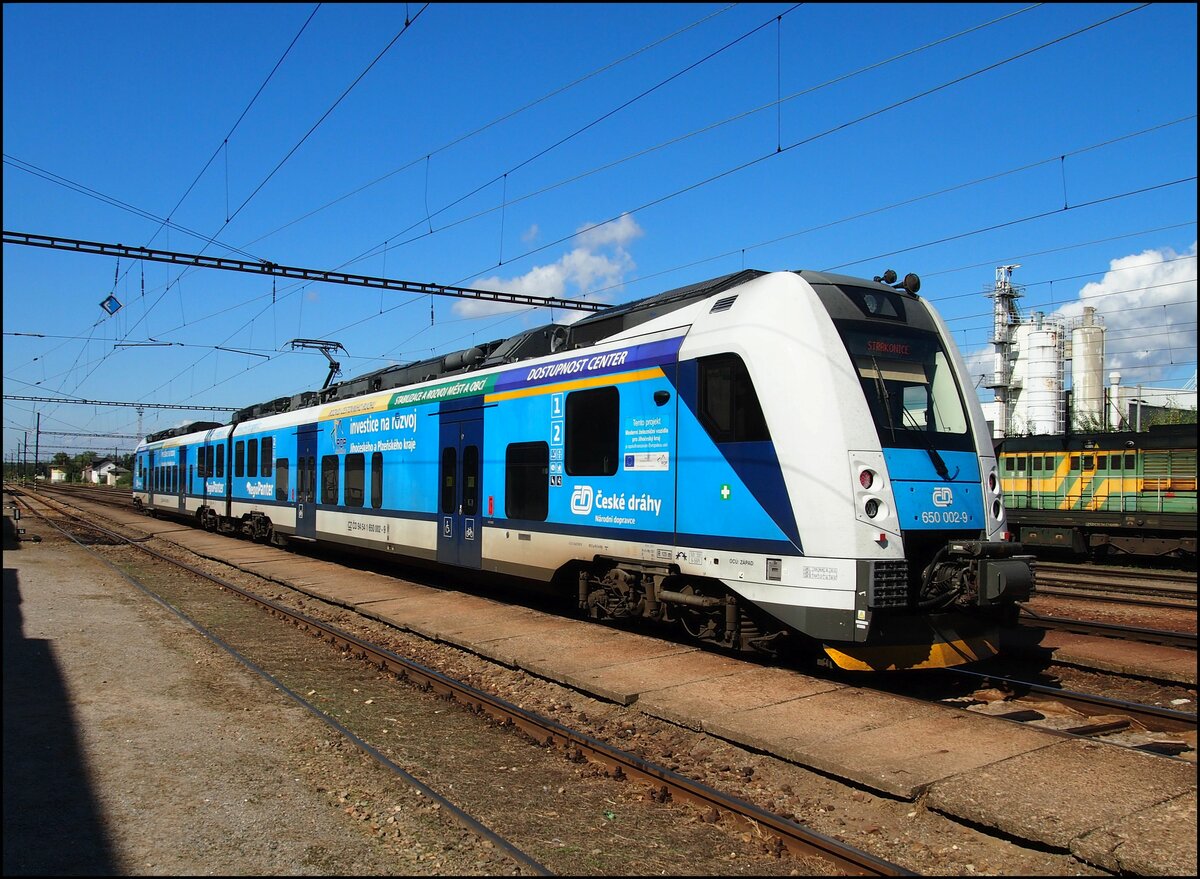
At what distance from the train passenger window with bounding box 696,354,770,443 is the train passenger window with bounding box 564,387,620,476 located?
1.34 meters

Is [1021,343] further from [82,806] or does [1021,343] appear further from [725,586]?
[82,806]

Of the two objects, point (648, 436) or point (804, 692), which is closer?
point (804, 692)

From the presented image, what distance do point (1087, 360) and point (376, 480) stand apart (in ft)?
216

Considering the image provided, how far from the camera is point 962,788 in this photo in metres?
5.04

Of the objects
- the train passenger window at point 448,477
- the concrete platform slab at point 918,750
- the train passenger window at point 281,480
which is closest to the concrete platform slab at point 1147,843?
the concrete platform slab at point 918,750

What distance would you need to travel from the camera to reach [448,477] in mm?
12453

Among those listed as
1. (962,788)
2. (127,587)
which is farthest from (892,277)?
(127,587)

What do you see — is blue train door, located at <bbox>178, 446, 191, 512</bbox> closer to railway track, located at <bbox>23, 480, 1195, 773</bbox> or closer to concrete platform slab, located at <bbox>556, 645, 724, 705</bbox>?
concrete platform slab, located at <bbox>556, 645, 724, 705</bbox>

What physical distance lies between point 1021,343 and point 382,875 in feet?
231

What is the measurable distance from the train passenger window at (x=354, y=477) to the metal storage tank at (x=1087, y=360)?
63.1 metres

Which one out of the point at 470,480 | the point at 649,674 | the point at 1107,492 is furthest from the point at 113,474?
the point at 649,674

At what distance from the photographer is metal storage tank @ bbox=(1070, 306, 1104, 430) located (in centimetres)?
6569

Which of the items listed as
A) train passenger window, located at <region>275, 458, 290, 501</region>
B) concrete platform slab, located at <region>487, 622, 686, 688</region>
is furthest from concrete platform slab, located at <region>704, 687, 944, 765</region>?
train passenger window, located at <region>275, 458, 290, 501</region>

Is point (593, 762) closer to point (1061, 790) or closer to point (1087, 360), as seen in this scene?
point (1061, 790)
